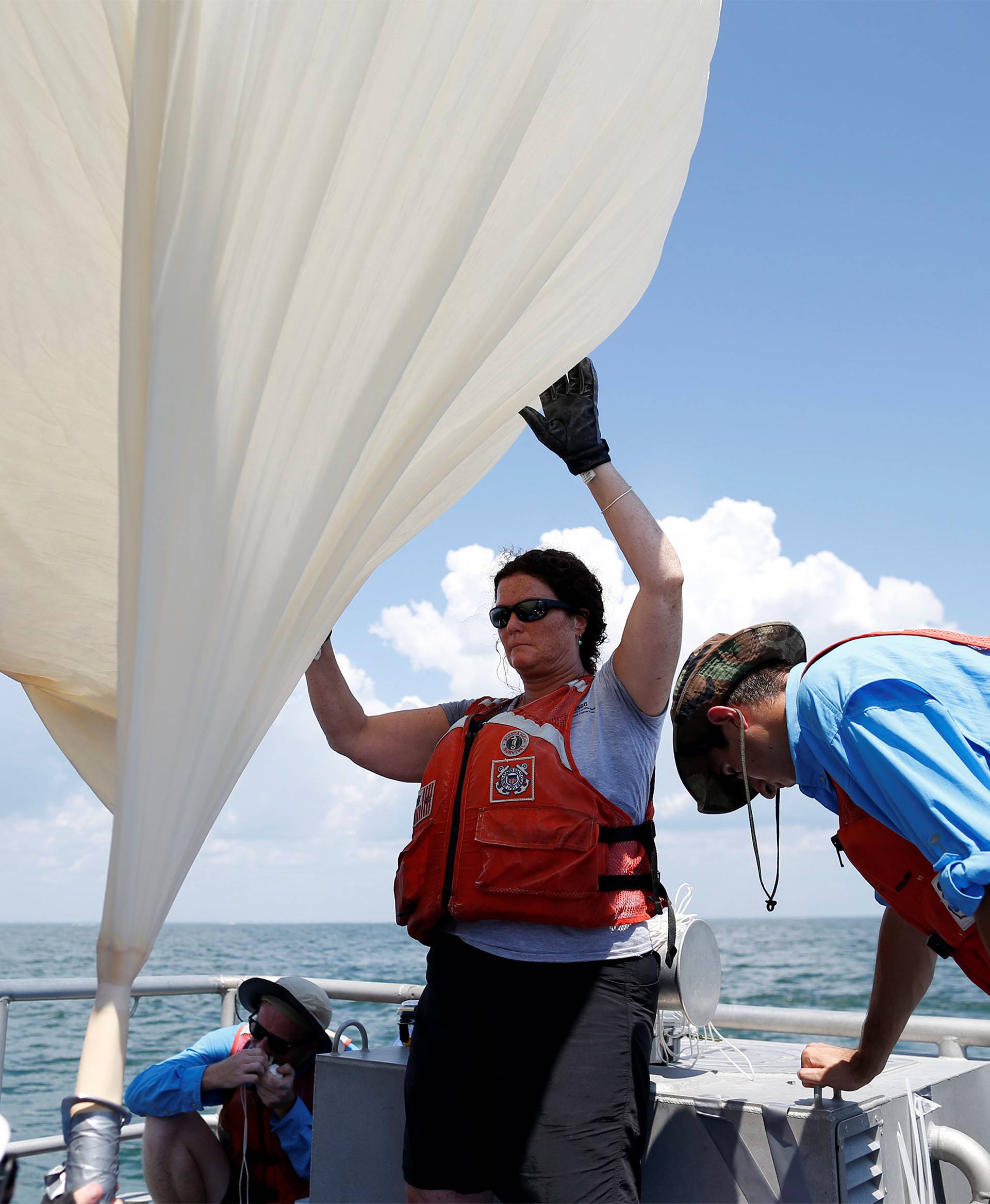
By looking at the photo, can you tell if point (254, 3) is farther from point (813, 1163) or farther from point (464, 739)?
point (813, 1163)

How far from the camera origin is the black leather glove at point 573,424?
1590 millimetres

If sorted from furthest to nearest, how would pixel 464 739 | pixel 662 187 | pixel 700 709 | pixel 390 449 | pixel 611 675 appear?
1. pixel 464 739
2. pixel 611 675
3. pixel 700 709
4. pixel 662 187
5. pixel 390 449

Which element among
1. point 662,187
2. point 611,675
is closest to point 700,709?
point 611,675

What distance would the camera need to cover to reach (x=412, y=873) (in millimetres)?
1841

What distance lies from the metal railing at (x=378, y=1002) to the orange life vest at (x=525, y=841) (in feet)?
2.47

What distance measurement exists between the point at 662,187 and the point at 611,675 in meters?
0.87

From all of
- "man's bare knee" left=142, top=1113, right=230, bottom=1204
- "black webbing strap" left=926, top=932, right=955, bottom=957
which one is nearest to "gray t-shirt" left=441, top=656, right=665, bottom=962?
"black webbing strap" left=926, top=932, right=955, bottom=957

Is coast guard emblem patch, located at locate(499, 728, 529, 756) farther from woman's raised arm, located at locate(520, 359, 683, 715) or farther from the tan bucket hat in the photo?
the tan bucket hat

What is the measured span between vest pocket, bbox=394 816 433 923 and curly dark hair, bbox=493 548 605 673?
58 cm

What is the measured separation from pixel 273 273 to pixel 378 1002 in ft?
9.58

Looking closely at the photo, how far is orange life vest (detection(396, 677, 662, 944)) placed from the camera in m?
1.67

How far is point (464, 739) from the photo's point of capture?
195 centimetres

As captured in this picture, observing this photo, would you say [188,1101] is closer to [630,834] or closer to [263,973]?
[630,834]

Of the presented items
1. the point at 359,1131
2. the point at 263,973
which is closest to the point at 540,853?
the point at 359,1131
